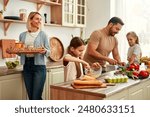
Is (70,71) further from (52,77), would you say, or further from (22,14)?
(22,14)

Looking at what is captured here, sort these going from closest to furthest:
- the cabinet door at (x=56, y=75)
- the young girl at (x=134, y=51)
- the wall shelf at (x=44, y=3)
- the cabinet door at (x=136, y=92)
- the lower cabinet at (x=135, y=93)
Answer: the lower cabinet at (x=135, y=93) < the cabinet door at (x=136, y=92) < the young girl at (x=134, y=51) < the cabinet door at (x=56, y=75) < the wall shelf at (x=44, y=3)

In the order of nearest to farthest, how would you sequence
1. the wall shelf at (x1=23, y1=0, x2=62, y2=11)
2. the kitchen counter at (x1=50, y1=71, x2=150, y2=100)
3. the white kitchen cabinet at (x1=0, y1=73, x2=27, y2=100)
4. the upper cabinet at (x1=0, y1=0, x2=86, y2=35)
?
the kitchen counter at (x1=50, y1=71, x2=150, y2=100), the white kitchen cabinet at (x1=0, y1=73, x2=27, y2=100), the wall shelf at (x1=23, y1=0, x2=62, y2=11), the upper cabinet at (x1=0, y1=0, x2=86, y2=35)

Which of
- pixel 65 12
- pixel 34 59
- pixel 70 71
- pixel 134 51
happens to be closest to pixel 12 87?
pixel 34 59

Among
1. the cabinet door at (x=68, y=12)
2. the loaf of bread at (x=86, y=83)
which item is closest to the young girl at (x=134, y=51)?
the loaf of bread at (x=86, y=83)

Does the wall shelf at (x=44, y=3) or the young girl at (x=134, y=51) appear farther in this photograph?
the wall shelf at (x=44, y=3)

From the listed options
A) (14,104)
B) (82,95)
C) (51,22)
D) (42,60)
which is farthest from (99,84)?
(51,22)

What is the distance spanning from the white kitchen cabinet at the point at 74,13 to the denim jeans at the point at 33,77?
1.51 metres

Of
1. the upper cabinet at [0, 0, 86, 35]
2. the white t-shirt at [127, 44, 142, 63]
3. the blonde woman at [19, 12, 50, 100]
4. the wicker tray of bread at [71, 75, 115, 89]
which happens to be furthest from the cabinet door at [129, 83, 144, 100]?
the upper cabinet at [0, 0, 86, 35]

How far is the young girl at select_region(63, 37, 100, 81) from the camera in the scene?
2209 millimetres

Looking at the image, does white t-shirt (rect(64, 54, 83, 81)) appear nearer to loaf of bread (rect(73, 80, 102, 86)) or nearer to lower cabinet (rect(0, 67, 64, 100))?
loaf of bread (rect(73, 80, 102, 86))

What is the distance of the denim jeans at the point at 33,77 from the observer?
2.85 m

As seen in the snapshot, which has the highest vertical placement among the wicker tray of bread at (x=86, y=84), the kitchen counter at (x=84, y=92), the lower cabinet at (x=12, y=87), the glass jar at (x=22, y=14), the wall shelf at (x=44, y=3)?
the wall shelf at (x=44, y=3)

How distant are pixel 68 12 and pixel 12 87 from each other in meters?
1.92

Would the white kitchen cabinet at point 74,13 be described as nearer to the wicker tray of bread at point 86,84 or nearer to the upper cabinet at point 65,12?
the upper cabinet at point 65,12
